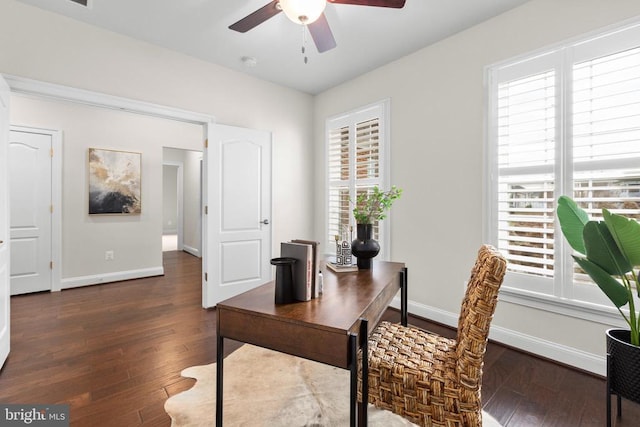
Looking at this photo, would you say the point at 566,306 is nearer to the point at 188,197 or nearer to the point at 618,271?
the point at 618,271

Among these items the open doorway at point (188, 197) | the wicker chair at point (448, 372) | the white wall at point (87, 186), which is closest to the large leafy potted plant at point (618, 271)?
the wicker chair at point (448, 372)

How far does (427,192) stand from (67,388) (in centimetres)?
331

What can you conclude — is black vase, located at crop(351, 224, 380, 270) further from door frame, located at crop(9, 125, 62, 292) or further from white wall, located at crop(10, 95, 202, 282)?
door frame, located at crop(9, 125, 62, 292)

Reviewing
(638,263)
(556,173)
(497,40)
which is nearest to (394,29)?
(497,40)

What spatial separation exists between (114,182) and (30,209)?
1.06 meters

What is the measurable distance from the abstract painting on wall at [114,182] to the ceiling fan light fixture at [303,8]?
4280mm

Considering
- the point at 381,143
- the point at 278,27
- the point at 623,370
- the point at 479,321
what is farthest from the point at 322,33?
the point at 623,370

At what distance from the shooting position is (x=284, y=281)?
4.53ft

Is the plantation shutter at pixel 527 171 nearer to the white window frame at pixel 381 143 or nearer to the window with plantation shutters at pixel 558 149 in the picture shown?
the window with plantation shutters at pixel 558 149

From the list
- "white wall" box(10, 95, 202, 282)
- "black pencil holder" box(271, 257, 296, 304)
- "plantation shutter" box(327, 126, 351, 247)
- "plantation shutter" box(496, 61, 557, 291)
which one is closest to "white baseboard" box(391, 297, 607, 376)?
"plantation shutter" box(496, 61, 557, 291)

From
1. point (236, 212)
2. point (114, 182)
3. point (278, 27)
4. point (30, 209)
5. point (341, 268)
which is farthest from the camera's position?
point (114, 182)

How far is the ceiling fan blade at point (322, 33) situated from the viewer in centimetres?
207

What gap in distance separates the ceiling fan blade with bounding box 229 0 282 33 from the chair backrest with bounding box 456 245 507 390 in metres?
1.93

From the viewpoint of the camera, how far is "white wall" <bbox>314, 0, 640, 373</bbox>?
7.52 feet
